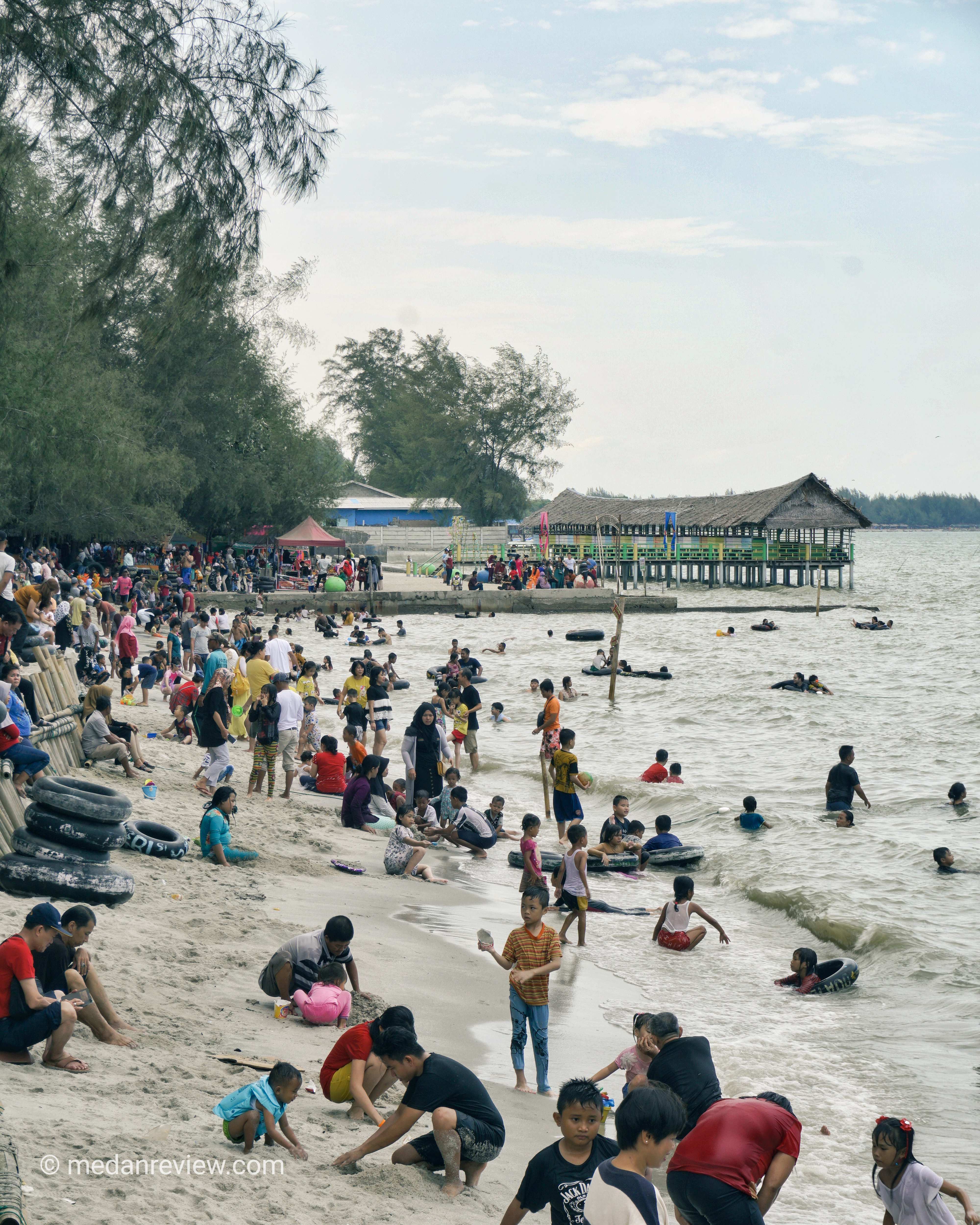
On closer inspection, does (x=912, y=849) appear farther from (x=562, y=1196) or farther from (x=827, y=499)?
(x=827, y=499)

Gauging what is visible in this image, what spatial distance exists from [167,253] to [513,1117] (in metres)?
6.15

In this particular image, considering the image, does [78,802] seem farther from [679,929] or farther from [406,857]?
[679,929]

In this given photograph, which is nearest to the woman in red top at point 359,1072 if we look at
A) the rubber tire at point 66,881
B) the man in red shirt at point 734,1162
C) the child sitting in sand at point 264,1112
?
the child sitting in sand at point 264,1112

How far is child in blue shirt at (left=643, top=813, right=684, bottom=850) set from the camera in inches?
558

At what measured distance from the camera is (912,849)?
1553cm

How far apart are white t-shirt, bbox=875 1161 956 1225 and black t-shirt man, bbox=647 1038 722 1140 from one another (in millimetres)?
898

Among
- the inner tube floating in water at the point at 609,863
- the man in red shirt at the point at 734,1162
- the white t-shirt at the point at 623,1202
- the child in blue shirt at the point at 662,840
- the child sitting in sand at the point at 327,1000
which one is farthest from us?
the child in blue shirt at the point at 662,840

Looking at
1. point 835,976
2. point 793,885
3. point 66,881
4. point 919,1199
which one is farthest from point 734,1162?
point 793,885

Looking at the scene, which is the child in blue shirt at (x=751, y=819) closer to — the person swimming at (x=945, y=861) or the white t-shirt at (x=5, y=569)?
the person swimming at (x=945, y=861)

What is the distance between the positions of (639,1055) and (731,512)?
→ 2348 inches

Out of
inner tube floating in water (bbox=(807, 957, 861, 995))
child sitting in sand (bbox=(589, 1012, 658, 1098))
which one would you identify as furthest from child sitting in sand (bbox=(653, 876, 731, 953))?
child sitting in sand (bbox=(589, 1012, 658, 1098))

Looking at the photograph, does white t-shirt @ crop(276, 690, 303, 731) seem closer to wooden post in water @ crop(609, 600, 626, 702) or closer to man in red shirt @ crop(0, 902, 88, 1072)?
man in red shirt @ crop(0, 902, 88, 1072)

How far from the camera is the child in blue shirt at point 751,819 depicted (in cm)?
1639

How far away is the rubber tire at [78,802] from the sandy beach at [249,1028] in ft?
2.34
